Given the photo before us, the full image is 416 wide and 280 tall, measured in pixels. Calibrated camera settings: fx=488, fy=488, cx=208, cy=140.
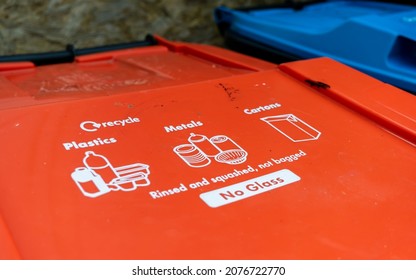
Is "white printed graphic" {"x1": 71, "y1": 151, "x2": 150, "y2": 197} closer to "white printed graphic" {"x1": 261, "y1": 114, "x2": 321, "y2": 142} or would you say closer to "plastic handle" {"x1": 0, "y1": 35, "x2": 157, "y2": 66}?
"white printed graphic" {"x1": 261, "y1": 114, "x2": 321, "y2": 142}

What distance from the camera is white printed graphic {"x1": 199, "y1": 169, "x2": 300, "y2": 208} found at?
33.0 inches

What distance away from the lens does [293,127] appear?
111cm

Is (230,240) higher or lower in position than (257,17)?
lower

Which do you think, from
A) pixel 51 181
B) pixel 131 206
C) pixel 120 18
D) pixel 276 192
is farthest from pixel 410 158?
pixel 120 18

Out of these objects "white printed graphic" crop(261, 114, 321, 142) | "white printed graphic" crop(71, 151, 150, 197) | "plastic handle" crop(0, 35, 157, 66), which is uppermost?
"white printed graphic" crop(261, 114, 321, 142)

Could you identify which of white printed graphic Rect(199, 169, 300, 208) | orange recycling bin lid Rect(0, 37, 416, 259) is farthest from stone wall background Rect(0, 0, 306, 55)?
white printed graphic Rect(199, 169, 300, 208)

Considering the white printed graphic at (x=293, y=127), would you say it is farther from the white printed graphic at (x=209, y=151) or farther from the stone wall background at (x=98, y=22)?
the stone wall background at (x=98, y=22)

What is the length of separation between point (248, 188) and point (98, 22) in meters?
1.61

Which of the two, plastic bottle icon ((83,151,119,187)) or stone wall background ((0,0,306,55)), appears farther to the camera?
stone wall background ((0,0,306,55))

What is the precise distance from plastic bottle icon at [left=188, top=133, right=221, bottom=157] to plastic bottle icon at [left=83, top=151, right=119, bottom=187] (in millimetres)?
189

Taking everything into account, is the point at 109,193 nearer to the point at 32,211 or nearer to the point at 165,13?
the point at 32,211

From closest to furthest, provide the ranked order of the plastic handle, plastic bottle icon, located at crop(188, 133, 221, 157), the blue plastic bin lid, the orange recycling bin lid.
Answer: the orange recycling bin lid < plastic bottle icon, located at crop(188, 133, 221, 157) < the blue plastic bin lid < the plastic handle

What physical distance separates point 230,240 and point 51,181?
12.7 inches
